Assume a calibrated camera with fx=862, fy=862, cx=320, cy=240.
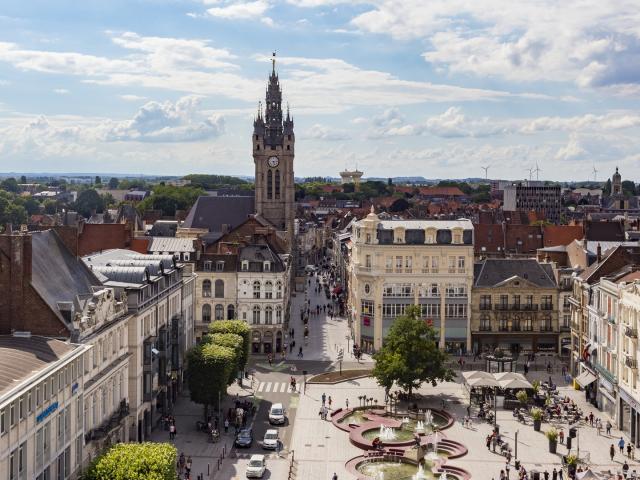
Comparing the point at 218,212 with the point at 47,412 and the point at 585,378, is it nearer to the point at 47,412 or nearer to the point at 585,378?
the point at 585,378

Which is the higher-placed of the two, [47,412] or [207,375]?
[47,412]

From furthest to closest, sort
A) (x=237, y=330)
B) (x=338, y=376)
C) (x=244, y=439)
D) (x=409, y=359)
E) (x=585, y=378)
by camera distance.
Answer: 1. (x=338, y=376)
2. (x=237, y=330)
3. (x=585, y=378)
4. (x=409, y=359)
5. (x=244, y=439)

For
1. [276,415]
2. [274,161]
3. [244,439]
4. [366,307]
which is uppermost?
[274,161]

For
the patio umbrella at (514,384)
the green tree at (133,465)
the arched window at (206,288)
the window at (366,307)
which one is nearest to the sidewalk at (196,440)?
the green tree at (133,465)

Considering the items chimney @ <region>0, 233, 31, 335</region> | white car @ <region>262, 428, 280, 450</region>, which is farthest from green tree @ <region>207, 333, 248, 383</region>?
chimney @ <region>0, 233, 31, 335</region>

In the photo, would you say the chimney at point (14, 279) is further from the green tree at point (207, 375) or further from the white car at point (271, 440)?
the white car at point (271, 440)

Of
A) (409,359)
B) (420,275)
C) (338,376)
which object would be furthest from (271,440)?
(420,275)

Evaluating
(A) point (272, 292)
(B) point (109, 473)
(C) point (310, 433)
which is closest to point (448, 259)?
(A) point (272, 292)
